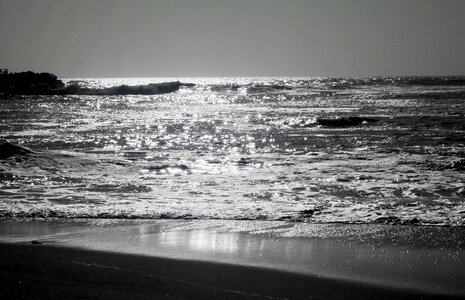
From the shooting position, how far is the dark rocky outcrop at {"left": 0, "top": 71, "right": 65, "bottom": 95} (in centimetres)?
7573

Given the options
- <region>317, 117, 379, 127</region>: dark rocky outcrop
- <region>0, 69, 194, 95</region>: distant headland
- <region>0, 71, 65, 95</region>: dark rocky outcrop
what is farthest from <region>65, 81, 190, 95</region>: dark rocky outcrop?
<region>317, 117, 379, 127</region>: dark rocky outcrop

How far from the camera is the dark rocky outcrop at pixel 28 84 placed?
75731 millimetres

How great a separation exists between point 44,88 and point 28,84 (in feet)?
13.8

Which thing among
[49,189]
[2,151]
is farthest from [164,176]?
[2,151]

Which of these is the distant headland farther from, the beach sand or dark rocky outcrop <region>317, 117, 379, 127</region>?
the beach sand

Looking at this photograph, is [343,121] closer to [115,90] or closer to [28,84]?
[115,90]

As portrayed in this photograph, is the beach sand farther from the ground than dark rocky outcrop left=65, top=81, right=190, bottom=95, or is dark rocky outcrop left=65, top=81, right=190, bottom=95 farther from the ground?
dark rocky outcrop left=65, top=81, right=190, bottom=95

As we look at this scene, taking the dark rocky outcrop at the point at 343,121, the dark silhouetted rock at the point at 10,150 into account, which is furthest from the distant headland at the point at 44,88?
the dark silhouetted rock at the point at 10,150

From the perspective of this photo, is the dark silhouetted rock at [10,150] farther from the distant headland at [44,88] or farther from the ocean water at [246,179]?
the distant headland at [44,88]

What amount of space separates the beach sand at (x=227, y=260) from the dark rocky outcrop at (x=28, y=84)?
73526 millimetres

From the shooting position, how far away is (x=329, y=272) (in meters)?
4.57

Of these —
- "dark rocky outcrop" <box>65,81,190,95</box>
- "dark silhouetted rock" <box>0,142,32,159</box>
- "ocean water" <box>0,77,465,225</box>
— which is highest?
"dark rocky outcrop" <box>65,81,190,95</box>

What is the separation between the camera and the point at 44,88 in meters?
77.1

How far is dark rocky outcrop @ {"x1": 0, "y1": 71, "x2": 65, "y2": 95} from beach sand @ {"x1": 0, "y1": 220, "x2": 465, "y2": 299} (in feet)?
241
